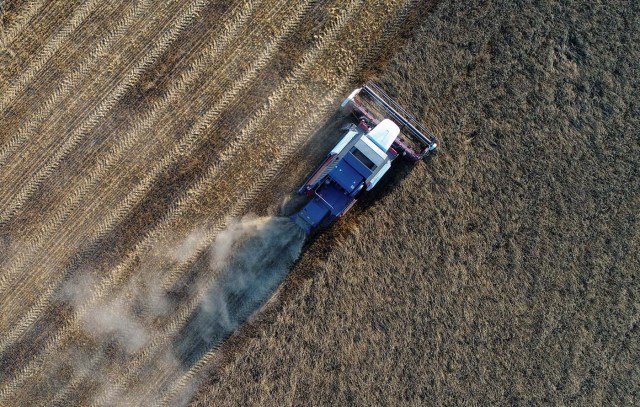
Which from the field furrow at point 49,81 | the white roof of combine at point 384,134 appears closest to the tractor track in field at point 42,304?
the field furrow at point 49,81

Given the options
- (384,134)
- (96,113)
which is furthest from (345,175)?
(96,113)

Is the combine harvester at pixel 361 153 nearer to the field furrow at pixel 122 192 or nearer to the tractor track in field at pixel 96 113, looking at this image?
the field furrow at pixel 122 192

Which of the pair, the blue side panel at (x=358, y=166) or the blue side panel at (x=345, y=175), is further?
the blue side panel at (x=345, y=175)

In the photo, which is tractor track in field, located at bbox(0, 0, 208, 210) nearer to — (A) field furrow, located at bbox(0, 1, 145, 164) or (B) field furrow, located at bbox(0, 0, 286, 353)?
(A) field furrow, located at bbox(0, 1, 145, 164)

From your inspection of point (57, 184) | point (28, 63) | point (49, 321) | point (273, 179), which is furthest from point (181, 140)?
point (49, 321)

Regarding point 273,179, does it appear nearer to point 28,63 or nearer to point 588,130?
point 28,63

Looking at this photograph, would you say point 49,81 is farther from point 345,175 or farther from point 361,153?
point 361,153

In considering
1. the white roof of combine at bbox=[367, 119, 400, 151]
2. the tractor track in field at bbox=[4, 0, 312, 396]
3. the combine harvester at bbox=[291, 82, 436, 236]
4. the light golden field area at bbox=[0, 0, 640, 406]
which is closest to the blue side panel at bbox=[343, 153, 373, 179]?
the combine harvester at bbox=[291, 82, 436, 236]
